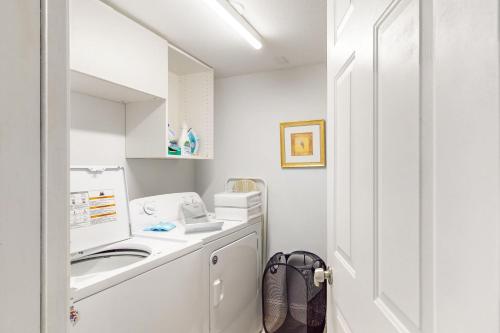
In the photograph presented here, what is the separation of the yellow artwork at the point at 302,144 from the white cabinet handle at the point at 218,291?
147cm

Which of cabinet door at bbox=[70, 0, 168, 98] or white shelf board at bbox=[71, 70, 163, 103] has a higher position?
cabinet door at bbox=[70, 0, 168, 98]

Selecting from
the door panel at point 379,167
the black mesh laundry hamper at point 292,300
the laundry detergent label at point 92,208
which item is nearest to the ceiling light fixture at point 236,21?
the door panel at point 379,167

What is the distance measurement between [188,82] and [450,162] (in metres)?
2.78

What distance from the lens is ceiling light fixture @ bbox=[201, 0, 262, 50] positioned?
1.62 meters

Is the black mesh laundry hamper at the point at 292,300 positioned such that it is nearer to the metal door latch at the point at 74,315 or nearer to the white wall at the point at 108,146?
the white wall at the point at 108,146

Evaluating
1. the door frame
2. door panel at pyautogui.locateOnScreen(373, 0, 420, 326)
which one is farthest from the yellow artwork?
the door frame

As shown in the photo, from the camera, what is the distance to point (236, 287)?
222cm

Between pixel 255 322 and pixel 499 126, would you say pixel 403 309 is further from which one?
pixel 255 322

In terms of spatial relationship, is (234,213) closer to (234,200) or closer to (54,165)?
(234,200)

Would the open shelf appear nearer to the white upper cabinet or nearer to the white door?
the white upper cabinet

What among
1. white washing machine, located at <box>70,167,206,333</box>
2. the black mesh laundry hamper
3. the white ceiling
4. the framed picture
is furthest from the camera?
the framed picture

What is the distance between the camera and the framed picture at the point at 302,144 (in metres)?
2.72

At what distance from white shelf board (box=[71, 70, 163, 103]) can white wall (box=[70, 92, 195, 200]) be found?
0.07 m

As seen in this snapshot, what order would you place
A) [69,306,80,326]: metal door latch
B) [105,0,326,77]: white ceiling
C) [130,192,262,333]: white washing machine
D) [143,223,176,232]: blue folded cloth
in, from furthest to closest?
1. [143,223,176,232]: blue folded cloth
2. [130,192,262,333]: white washing machine
3. [105,0,326,77]: white ceiling
4. [69,306,80,326]: metal door latch
